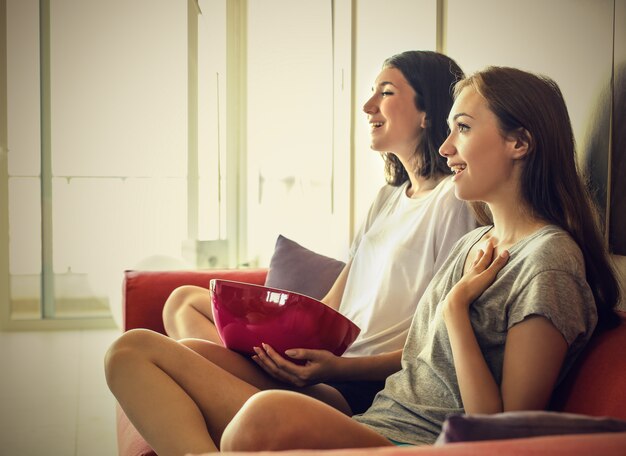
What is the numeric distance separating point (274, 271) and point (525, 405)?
146cm

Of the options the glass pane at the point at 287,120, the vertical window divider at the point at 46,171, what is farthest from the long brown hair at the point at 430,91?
the vertical window divider at the point at 46,171

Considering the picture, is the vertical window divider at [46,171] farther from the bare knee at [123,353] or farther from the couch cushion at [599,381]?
the couch cushion at [599,381]

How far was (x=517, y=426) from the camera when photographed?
2.32ft

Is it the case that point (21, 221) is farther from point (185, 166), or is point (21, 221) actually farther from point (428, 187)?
point (428, 187)

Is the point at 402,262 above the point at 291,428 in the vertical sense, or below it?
above

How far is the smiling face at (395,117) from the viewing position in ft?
6.33

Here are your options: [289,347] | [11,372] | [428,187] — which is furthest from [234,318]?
[11,372]

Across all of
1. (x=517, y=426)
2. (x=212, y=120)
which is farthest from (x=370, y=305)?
(x=212, y=120)

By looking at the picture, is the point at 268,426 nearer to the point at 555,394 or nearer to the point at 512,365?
the point at 512,365

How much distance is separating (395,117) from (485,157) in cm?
61

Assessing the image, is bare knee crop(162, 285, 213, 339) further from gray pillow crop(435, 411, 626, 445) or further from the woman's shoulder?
gray pillow crop(435, 411, 626, 445)

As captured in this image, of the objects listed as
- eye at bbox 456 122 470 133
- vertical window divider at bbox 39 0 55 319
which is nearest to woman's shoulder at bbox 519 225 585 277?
eye at bbox 456 122 470 133

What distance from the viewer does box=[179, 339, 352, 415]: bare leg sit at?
1.56 meters

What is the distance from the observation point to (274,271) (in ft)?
8.25
